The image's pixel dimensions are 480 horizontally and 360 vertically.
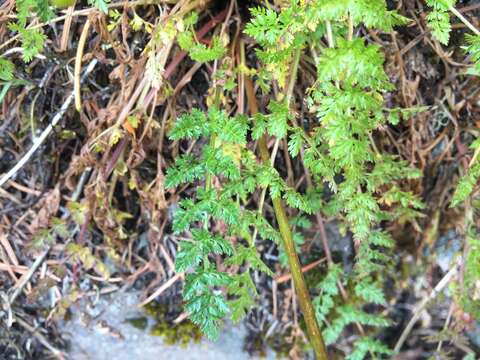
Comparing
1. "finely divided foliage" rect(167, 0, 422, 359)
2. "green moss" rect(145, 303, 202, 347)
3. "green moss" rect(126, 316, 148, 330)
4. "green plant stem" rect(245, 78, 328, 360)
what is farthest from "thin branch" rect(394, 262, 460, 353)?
"green moss" rect(126, 316, 148, 330)

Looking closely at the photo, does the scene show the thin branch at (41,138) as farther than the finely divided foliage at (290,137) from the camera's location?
Yes

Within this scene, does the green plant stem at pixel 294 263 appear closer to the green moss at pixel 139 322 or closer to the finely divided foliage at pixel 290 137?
the finely divided foliage at pixel 290 137

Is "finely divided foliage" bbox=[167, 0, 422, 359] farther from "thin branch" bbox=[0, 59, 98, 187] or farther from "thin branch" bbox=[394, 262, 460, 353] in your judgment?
"thin branch" bbox=[0, 59, 98, 187]

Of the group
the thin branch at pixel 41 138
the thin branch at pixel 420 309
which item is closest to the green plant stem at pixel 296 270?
the thin branch at pixel 420 309

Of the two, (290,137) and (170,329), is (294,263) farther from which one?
(170,329)

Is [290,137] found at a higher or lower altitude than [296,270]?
higher

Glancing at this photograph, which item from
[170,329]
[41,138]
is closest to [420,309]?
[170,329]

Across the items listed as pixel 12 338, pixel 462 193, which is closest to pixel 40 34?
pixel 12 338

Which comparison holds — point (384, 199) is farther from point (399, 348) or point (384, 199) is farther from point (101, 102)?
point (101, 102)

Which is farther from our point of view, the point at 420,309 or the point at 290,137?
the point at 420,309
